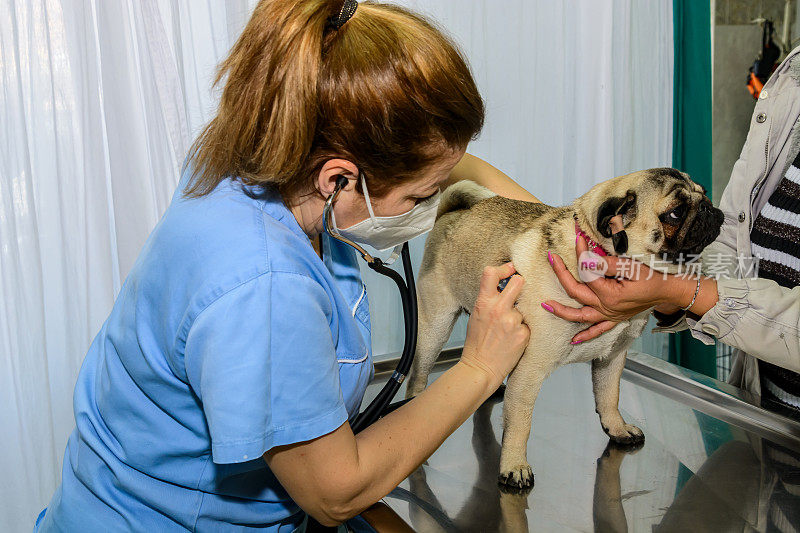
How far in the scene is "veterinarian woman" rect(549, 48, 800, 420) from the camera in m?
1.00

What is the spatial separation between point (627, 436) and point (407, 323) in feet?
1.52

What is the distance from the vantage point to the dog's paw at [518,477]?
104cm

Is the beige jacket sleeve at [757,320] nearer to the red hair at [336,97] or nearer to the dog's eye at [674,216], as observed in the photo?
the dog's eye at [674,216]

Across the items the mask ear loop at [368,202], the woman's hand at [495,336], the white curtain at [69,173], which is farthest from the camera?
the white curtain at [69,173]

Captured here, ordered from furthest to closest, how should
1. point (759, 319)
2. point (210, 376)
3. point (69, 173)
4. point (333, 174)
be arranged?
point (69, 173) → point (759, 319) → point (333, 174) → point (210, 376)

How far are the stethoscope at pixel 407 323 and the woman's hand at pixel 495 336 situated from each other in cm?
16

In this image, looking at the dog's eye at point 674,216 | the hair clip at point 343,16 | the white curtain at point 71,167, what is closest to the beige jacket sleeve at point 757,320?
the dog's eye at point 674,216

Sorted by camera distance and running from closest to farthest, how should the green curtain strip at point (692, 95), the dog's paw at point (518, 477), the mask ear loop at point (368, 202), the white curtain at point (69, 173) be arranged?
the mask ear loop at point (368, 202)
the dog's paw at point (518, 477)
the white curtain at point (69, 173)
the green curtain strip at point (692, 95)

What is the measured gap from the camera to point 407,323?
114 centimetres

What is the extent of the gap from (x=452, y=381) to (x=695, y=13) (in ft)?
6.06

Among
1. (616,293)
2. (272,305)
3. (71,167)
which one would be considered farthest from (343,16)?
(71,167)

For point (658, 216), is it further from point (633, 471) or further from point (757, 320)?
point (633, 471)

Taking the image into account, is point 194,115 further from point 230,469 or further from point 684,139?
point 684,139

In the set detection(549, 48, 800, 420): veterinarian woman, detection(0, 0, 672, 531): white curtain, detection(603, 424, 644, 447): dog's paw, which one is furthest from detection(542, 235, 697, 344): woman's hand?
detection(0, 0, 672, 531): white curtain
